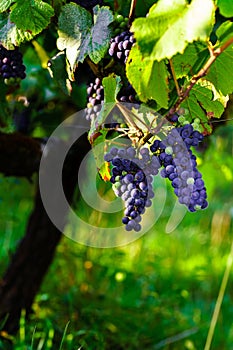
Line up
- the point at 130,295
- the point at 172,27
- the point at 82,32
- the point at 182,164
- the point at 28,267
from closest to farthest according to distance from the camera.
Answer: the point at 172,27 → the point at 182,164 → the point at 82,32 → the point at 28,267 → the point at 130,295

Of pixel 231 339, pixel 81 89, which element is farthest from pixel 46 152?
pixel 231 339

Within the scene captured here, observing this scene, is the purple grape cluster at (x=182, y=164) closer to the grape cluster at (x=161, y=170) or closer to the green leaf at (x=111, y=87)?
the grape cluster at (x=161, y=170)

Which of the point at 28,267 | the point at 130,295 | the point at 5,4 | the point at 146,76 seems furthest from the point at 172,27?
the point at 130,295

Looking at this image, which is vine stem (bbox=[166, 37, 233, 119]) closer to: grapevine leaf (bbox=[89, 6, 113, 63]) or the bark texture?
grapevine leaf (bbox=[89, 6, 113, 63])

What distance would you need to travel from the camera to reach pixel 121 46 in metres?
0.86

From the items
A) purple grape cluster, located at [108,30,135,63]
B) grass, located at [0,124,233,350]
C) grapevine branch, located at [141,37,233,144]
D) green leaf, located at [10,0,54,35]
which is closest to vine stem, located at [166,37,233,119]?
grapevine branch, located at [141,37,233,144]

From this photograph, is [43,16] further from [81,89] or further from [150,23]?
[81,89]

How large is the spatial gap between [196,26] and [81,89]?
704mm

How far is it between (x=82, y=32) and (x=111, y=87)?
106 mm

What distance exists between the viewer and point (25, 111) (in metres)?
1.59

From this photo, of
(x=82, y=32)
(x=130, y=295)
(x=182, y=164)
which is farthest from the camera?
(x=130, y=295)

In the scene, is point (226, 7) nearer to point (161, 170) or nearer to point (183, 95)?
point (183, 95)

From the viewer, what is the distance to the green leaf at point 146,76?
0.78m

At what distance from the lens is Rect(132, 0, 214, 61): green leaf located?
2.29 ft
